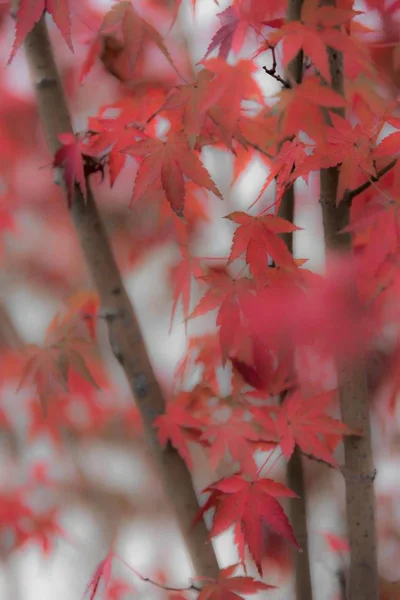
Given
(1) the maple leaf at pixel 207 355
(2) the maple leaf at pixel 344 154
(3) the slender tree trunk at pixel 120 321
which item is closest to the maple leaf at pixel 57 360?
(3) the slender tree trunk at pixel 120 321

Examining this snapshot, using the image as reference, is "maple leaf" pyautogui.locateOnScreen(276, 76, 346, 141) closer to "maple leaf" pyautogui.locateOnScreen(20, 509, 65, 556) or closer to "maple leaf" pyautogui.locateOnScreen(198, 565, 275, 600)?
"maple leaf" pyautogui.locateOnScreen(198, 565, 275, 600)

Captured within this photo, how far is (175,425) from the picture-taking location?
0.75 metres

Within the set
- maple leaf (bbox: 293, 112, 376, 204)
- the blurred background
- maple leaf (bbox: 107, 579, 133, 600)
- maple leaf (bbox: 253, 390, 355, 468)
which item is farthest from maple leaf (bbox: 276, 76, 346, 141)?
maple leaf (bbox: 107, 579, 133, 600)

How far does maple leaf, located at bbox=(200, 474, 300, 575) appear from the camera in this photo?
61 cm

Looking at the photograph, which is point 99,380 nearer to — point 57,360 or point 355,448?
point 57,360

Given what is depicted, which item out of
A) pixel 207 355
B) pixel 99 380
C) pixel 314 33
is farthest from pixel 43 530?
pixel 314 33

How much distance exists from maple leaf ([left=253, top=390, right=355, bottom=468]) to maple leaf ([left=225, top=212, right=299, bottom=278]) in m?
0.24

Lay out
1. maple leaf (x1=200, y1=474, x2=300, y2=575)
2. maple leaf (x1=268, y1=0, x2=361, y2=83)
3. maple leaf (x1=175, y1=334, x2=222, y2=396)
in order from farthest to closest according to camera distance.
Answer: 1. maple leaf (x1=175, y1=334, x2=222, y2=396)
2. maple leaf (x1=200, y1=474, x2=300, y2=575)
3. maple leaf (x1=268, y1=0, x2=361, y2=83)

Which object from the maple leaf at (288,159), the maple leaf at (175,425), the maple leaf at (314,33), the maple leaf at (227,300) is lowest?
the maple leaf at (175,425)

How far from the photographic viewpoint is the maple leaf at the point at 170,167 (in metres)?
0.54

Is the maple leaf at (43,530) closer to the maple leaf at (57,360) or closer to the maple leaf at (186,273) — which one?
the maple leaf at (57,360)

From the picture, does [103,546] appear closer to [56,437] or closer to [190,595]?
[56,437]

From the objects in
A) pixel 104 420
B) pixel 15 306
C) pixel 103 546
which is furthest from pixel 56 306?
pixel 103 546

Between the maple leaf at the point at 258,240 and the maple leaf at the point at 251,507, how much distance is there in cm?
27
